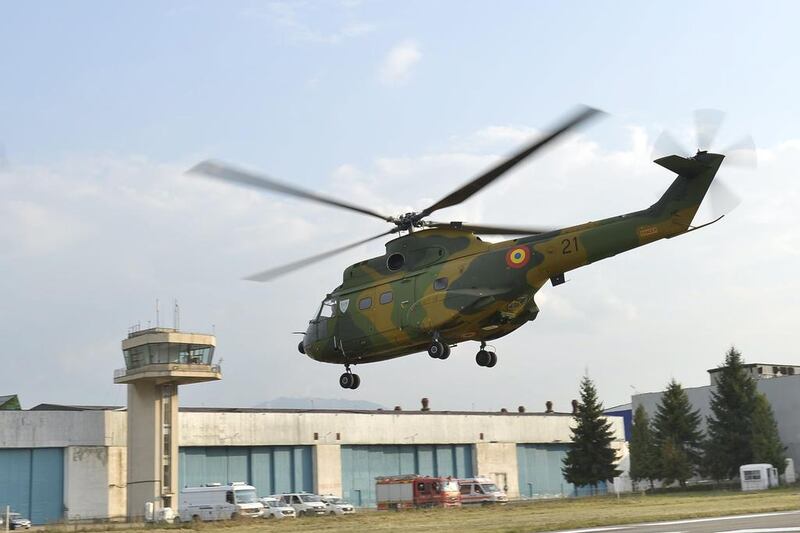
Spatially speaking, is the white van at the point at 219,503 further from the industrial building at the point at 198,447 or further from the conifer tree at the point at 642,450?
the conifer tree at the point at 642,450

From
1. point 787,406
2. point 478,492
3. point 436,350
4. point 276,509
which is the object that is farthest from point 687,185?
point 787,406

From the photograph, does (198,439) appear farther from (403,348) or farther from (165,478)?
(403,348)

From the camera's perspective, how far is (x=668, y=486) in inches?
3388

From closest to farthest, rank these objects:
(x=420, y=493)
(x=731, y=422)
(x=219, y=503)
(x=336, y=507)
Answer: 1. (x=219, y=503)
2. (x=336, y=507)
3. (x=420, y=493)
4. (x=731, y=422)

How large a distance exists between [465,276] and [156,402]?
1778 inches

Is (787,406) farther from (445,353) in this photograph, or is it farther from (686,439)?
(445,353)

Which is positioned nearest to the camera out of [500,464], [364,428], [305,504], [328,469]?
[305,504]

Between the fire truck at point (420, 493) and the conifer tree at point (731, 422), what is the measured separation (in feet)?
97.5

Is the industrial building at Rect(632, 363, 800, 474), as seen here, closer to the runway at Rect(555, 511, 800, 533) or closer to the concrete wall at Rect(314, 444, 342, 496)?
the concrete wall at Rect(314, 444, 342, 496)

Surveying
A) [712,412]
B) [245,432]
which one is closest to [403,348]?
[245,432]

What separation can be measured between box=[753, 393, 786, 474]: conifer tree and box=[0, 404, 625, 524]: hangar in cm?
1701

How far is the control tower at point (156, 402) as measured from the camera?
219 ft

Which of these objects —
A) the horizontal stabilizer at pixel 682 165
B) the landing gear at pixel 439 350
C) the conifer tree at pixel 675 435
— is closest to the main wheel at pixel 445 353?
the landing gear at pixel 439 350

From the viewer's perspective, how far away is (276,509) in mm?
58906
